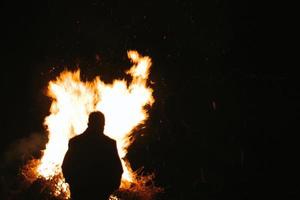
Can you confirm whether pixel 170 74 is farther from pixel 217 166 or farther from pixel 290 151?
pixel 290 151

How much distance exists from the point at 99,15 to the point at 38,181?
24.0 ft

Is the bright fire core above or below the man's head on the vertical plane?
above

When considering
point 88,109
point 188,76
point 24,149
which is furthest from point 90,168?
point 188,76

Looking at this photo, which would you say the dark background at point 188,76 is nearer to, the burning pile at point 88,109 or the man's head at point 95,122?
the burning pile at point 88,109

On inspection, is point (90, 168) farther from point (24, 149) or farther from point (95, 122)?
point (24, 149)

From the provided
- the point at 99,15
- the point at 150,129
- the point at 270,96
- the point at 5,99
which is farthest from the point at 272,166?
the point at 5,99

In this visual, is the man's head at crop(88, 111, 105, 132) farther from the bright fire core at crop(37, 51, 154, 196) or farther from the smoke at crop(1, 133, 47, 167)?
the smoke at crop(1, 133, 47, 167)

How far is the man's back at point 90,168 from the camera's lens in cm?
553

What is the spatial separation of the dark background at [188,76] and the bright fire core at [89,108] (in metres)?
2.96

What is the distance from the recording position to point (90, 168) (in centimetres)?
554

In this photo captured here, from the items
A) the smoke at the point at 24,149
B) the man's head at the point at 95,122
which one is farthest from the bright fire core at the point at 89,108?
the man's head at the point at 95,122

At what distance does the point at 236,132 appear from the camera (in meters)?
14.0

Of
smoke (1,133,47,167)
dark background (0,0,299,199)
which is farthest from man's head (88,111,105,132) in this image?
dark background (0,0,299,199)

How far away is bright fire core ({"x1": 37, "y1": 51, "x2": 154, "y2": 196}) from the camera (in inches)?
315
